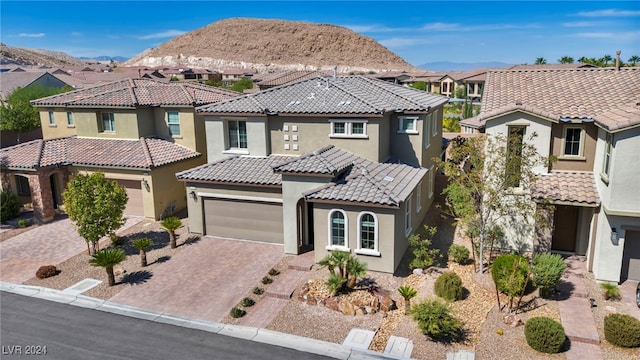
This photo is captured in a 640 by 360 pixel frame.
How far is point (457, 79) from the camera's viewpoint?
315ft

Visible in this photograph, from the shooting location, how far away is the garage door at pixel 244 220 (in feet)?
74.0

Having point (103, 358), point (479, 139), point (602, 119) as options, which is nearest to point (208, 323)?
point (103, 358)

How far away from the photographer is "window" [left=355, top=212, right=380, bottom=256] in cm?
1861

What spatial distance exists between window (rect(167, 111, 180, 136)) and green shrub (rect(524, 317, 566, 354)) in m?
22.9

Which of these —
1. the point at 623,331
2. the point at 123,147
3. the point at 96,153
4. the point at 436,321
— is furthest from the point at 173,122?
the point at 623,331

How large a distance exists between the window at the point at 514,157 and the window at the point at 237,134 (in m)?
13.1

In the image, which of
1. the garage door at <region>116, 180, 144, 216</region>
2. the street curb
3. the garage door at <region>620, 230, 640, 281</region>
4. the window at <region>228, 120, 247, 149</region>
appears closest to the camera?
the street curb

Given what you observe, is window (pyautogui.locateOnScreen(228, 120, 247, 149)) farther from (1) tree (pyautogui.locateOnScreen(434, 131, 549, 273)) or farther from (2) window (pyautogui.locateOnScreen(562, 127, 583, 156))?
(2) window (pyautogui.locateOnScreen(562, 127, 583, 156))

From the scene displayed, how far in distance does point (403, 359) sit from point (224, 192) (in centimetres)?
1266

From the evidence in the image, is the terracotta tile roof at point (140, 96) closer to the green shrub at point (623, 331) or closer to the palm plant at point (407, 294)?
the palm plant at point (407, 294)

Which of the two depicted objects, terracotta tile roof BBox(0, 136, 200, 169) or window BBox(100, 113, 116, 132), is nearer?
terracotta tile roof BBox(0, 136, 200, 169)

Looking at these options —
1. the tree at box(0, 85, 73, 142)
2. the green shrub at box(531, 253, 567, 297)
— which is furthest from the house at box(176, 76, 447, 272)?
the tree at box(0, 85, 73, 142)

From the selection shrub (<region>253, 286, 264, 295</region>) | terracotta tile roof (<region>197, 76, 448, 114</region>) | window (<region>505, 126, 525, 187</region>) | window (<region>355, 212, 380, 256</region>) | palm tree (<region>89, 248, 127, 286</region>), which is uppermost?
terracotta tile roof (<region>197, 76, 448, 114</region>)

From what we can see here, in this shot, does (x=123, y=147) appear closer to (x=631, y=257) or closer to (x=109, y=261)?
(x=109, y=261)
